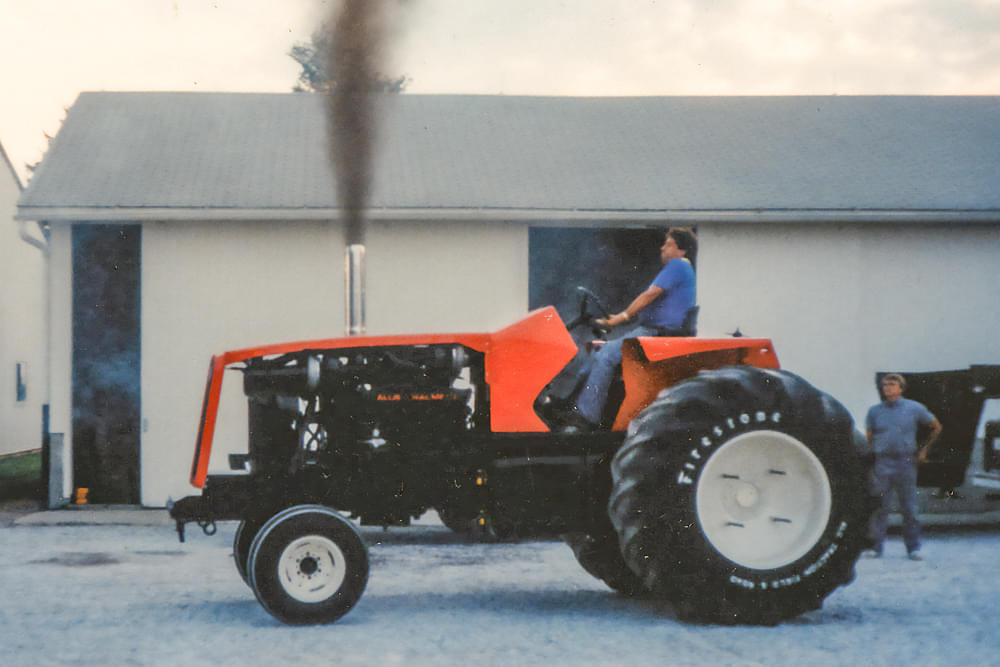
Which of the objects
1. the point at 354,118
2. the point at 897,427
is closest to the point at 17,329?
the point at 354,118

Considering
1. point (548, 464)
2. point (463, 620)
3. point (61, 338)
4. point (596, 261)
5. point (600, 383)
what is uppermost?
point (596, 261)

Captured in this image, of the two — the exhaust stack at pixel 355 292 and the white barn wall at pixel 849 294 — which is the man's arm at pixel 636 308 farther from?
the white barn wall at pixel 849 294

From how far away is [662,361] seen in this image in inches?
298

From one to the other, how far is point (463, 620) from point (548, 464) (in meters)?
1.00

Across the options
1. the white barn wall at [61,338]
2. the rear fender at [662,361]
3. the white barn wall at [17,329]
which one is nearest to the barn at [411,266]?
the white barn wall at [61,338]

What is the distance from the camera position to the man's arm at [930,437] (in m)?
11.0

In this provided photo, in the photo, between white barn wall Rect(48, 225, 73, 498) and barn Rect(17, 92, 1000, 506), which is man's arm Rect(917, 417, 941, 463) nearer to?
barn Rect(17, 92, 1000, 506)

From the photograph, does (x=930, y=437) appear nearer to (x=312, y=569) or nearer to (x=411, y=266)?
(x=411, y=266)

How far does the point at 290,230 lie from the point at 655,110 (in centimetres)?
679

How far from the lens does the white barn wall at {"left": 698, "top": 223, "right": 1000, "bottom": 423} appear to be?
15188 millimetres

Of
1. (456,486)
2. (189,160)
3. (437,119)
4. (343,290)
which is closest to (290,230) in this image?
(343,290)

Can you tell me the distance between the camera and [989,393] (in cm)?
1219

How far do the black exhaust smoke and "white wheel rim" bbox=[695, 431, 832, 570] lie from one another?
413 cm

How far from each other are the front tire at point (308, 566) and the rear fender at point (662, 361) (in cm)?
174
